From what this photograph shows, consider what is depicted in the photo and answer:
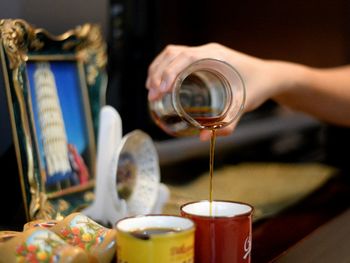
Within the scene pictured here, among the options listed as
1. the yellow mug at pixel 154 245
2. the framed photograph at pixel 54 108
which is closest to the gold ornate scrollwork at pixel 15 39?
the framed photograph at pixel 54 108

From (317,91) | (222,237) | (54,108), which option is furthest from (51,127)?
(317,91)

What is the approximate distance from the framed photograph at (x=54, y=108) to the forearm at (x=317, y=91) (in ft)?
1.41

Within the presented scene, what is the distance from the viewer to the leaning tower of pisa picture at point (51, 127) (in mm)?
1113

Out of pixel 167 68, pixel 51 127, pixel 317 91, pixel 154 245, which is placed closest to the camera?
pixel 154 245

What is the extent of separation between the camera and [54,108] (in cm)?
116

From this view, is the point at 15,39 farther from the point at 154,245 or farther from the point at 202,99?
the point at 154,245

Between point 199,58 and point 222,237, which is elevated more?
point 199,58

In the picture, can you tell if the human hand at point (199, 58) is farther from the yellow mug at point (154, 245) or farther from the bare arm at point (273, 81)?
the yellow mug at point (154, 245)

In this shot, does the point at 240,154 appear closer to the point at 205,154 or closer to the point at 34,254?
the point at 205,154

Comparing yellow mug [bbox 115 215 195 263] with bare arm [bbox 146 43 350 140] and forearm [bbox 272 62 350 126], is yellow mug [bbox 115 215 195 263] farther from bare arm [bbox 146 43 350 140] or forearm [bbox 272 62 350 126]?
forearm [bbox 272 62 350 126]

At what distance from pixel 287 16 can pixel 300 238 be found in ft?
4.06

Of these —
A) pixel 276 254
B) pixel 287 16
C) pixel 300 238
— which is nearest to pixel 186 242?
pixel 276 254

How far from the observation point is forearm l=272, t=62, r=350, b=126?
4.62 feet

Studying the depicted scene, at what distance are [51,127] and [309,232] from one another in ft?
1.78
